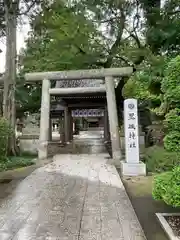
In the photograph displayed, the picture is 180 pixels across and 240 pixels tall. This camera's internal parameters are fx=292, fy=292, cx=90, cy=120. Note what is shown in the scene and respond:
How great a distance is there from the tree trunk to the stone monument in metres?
6.34

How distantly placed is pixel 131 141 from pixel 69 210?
4.38m

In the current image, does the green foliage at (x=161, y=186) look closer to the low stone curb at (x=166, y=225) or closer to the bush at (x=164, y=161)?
the low stone curb at (x=166, y=225)

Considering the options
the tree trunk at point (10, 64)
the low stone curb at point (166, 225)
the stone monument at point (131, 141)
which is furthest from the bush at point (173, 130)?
the tree trunk at point (10, 64)

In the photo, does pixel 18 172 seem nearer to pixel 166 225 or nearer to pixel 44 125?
pixel 44 125

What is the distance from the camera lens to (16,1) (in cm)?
1380

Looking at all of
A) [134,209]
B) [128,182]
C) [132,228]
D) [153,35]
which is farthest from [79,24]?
[132,228]

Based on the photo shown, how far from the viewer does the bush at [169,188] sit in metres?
3.74

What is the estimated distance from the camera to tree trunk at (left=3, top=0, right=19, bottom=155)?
531 inches

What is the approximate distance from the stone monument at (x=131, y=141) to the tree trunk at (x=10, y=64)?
6.34 metres

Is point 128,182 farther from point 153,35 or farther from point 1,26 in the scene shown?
point 1,26

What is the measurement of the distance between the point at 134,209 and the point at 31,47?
45.5 ft

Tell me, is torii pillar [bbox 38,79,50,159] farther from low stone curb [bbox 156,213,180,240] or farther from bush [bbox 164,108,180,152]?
bush [bbox 164,108,180,152]

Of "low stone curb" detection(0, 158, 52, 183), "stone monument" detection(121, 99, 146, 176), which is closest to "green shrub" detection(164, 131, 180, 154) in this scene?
"stone monument" detection(121, 99, 146, 176)

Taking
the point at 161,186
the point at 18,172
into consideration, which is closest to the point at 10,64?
the point at 18,172
